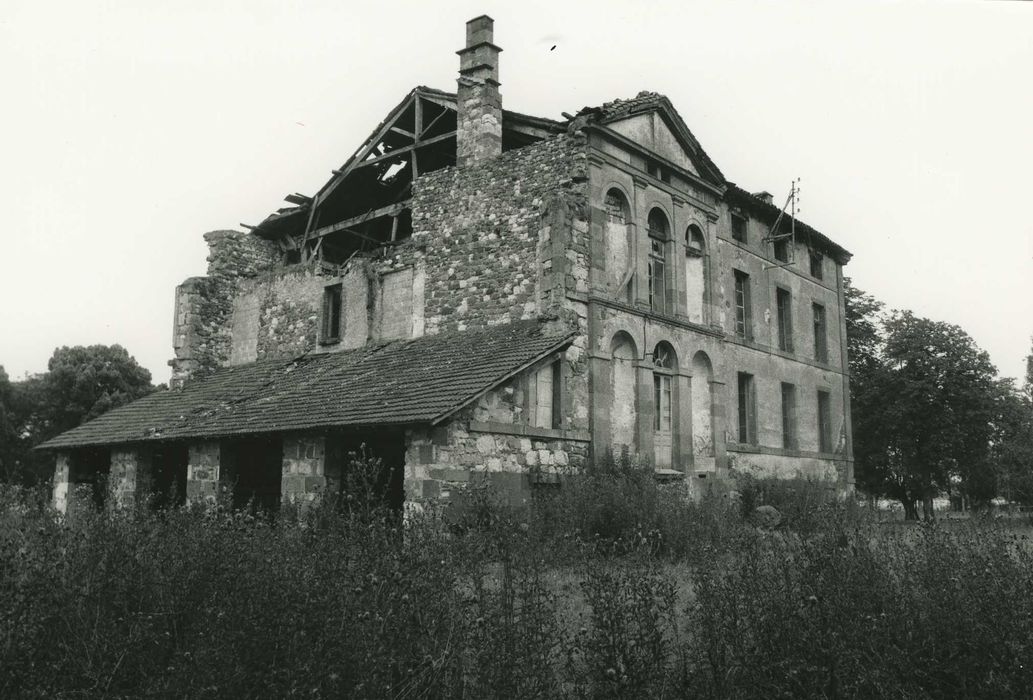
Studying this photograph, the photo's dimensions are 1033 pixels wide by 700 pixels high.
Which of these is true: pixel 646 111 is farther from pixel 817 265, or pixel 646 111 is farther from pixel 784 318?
pixel 817 265

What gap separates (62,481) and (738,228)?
1687 cm

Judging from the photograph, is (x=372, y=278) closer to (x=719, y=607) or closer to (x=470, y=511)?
(x=470, y=511)

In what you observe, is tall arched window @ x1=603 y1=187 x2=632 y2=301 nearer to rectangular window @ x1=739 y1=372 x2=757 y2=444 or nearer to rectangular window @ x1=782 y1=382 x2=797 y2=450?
rectangular window @ x1=739 y1=372 x2=757 y2=444

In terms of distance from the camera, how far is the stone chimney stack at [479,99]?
1711cm

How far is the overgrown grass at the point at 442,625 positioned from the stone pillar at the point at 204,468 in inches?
341

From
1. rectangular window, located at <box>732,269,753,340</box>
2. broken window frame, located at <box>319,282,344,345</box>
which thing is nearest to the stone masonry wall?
broken window frame, located at <box>319,282,344,345</box>

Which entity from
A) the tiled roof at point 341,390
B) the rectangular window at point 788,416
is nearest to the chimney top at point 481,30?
the tiled roof at point 341,390

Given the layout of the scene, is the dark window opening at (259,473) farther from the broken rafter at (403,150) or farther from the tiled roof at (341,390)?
the broken rafter at (403,150)

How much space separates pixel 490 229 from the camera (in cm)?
1653

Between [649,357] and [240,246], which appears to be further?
[240,246]

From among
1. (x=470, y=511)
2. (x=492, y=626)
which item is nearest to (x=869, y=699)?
(x=492, y=626)

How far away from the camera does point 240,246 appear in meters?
Answer: 22.2

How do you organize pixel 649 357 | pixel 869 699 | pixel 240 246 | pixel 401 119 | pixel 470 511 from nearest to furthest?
pixel 869 699 < pixel 470 511 < pixel 649 357 < pixel 401 119 < pixel 240 246

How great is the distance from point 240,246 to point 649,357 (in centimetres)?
1153
